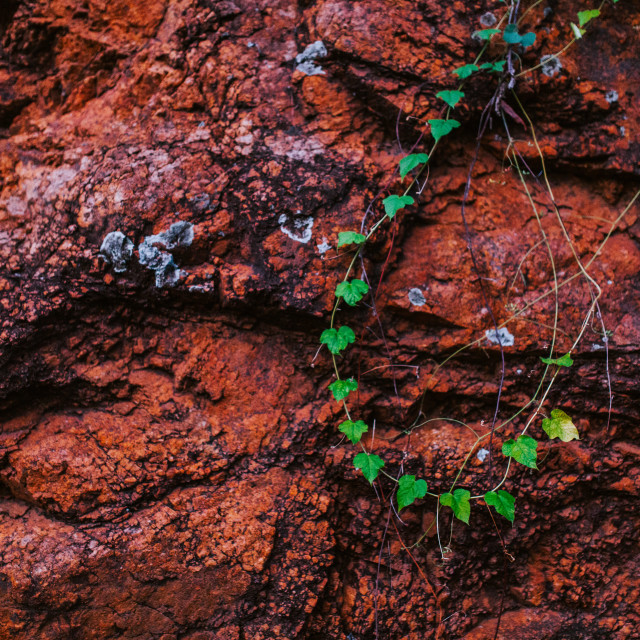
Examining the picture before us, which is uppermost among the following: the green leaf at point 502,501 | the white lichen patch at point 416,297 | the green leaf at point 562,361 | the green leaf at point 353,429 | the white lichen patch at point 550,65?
the white lichen patch at point 550,65

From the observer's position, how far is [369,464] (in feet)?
5.76

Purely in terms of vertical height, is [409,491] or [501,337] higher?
[501,337]

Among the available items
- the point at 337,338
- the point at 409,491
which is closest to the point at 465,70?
the point at 337,338

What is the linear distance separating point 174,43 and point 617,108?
1.85 metres

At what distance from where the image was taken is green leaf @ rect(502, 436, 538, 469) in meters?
1.70

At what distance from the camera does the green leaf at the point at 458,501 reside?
1754 mm

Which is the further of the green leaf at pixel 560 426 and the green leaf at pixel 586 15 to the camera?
the green leaf at pixel 586 15

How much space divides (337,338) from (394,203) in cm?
52

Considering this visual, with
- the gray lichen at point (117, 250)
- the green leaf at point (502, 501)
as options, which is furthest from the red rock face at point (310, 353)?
the green leaf at point (502, 501)

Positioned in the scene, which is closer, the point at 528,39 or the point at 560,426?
the point at 560,426

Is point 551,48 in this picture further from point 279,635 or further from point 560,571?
point 279,635

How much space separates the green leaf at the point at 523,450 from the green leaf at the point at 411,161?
101 cm

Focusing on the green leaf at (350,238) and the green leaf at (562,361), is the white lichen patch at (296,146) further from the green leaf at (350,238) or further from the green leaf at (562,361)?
the green leaf at (562,361)

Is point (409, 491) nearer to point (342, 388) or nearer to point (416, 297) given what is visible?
point (342, 388)
